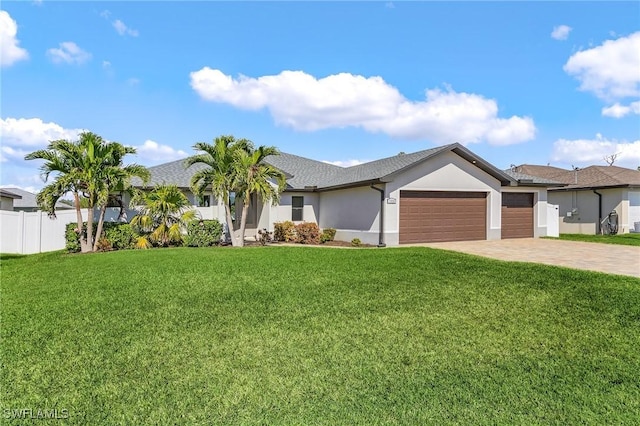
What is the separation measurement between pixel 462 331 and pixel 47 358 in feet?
18.0

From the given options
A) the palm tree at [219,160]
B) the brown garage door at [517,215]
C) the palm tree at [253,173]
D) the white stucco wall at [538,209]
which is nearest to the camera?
the palm tree at [253,173]

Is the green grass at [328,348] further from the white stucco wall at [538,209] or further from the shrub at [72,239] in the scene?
the white stucco wall at [538,209]

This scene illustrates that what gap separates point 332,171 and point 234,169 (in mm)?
9734

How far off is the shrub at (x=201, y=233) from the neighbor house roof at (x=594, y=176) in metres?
19.3

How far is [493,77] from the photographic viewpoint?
16594 mm

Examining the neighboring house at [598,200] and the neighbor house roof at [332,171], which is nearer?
the neighbor house roof at [332,171]

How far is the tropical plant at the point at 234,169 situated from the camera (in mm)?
15391

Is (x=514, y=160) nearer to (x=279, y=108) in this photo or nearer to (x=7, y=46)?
(x=279, y=108)

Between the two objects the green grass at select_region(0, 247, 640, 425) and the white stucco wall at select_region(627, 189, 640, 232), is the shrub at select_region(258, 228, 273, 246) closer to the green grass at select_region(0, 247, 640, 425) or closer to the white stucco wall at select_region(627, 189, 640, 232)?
the green grass at select_region(0, 247, 640, 425)

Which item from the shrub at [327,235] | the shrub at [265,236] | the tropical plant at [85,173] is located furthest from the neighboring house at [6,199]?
the shrub at [327,235]

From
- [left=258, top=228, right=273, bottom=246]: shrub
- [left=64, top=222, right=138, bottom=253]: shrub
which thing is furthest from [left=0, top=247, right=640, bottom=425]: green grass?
[left=258, top=228, right=273, bottom=246]: shrub

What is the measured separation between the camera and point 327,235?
18203mm

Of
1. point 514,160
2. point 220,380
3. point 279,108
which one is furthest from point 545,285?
point 514,160

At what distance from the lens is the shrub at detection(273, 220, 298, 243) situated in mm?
18141
